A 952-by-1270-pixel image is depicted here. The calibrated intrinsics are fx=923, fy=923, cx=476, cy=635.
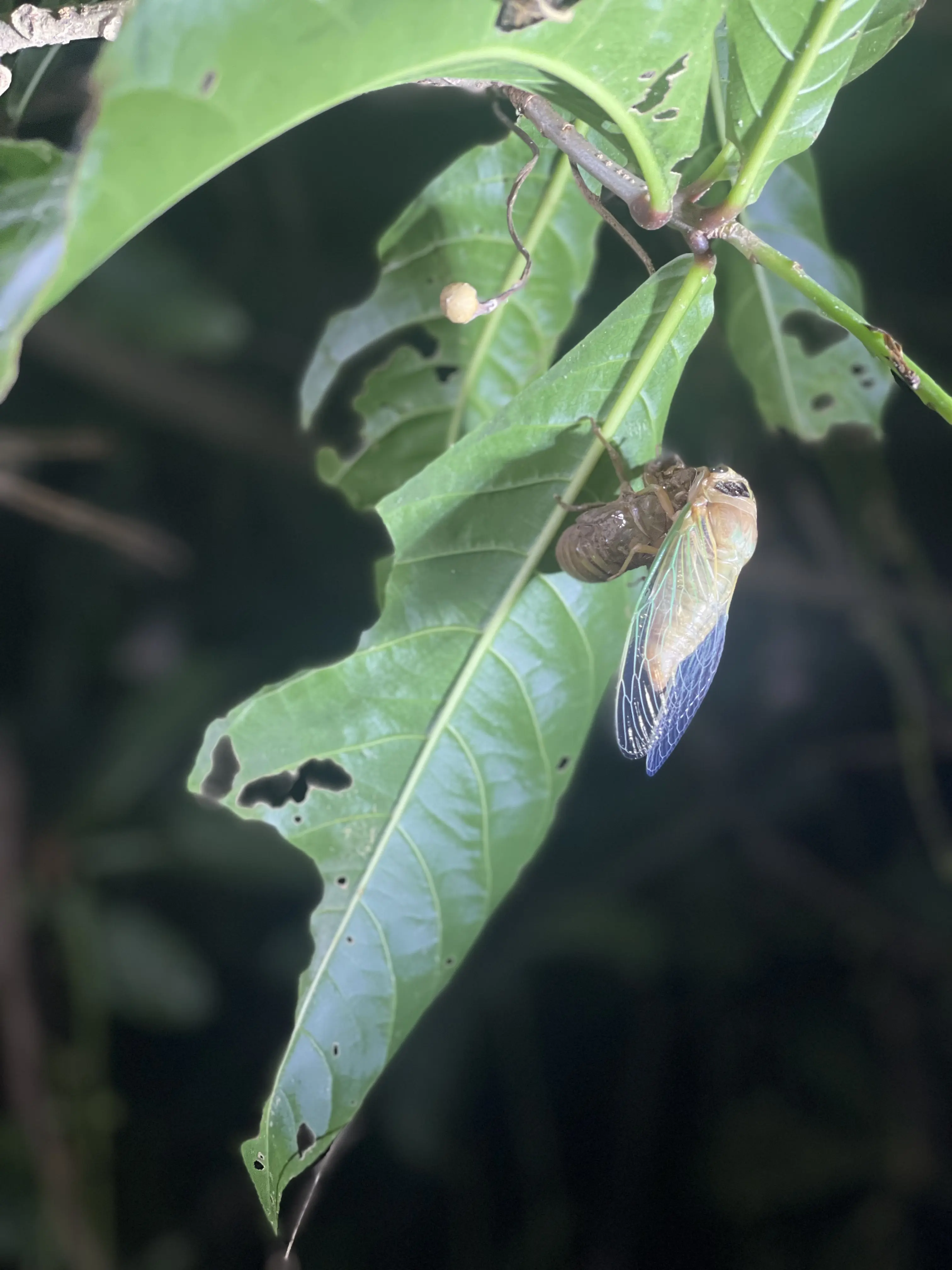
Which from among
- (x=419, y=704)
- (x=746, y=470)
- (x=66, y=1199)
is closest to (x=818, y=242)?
(x=419, y=704)

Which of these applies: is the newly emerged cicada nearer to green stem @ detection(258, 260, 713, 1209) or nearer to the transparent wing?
the transparent wing

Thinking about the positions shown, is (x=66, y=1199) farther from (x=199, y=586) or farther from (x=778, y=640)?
(x=778, y=640)

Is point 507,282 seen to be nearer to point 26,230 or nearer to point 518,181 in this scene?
point 518,181

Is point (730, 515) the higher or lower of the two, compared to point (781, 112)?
lower

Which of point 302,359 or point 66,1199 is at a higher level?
point 302,359

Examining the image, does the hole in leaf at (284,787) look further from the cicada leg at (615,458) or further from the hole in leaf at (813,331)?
the hole in leaf at (813,331)

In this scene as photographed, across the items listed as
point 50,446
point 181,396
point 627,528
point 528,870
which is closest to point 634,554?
point 627,528
